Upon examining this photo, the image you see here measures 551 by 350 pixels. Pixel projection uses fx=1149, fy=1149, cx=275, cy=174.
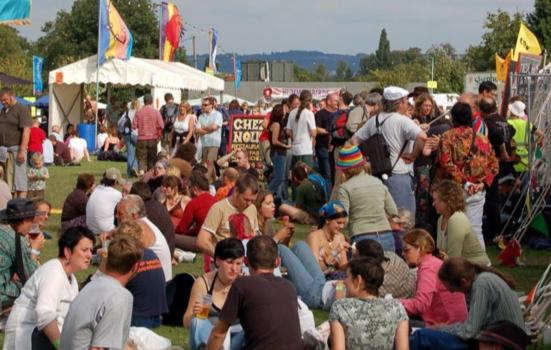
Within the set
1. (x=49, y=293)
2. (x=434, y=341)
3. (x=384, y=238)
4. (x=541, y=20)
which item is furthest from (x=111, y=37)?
(x=541, y=20)

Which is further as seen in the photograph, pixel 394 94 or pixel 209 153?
pixel 209 153

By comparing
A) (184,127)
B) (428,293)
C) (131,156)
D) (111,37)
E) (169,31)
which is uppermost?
(169,31)

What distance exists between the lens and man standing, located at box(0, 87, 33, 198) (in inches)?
623

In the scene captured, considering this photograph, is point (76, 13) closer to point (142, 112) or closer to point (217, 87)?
point (217, 87)

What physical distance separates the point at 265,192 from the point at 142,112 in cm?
1232

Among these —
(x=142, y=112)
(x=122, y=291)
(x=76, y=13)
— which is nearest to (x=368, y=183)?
(x=122, y=291)

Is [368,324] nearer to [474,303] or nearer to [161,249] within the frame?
[474,303]

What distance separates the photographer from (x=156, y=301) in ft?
29.2

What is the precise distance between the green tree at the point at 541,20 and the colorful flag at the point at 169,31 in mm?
22684

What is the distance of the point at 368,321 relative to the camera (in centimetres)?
Answer: 675

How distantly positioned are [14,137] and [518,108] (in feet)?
22.6

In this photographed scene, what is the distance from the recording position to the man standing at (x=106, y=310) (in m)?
6.18

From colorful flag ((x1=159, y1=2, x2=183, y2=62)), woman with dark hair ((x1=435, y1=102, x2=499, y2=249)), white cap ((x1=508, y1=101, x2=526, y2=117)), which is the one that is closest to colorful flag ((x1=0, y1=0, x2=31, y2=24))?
white cap ((x1=508, y1=101, x2=526, y2=117))

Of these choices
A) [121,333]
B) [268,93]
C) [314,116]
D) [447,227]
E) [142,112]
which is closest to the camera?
[121,333]
